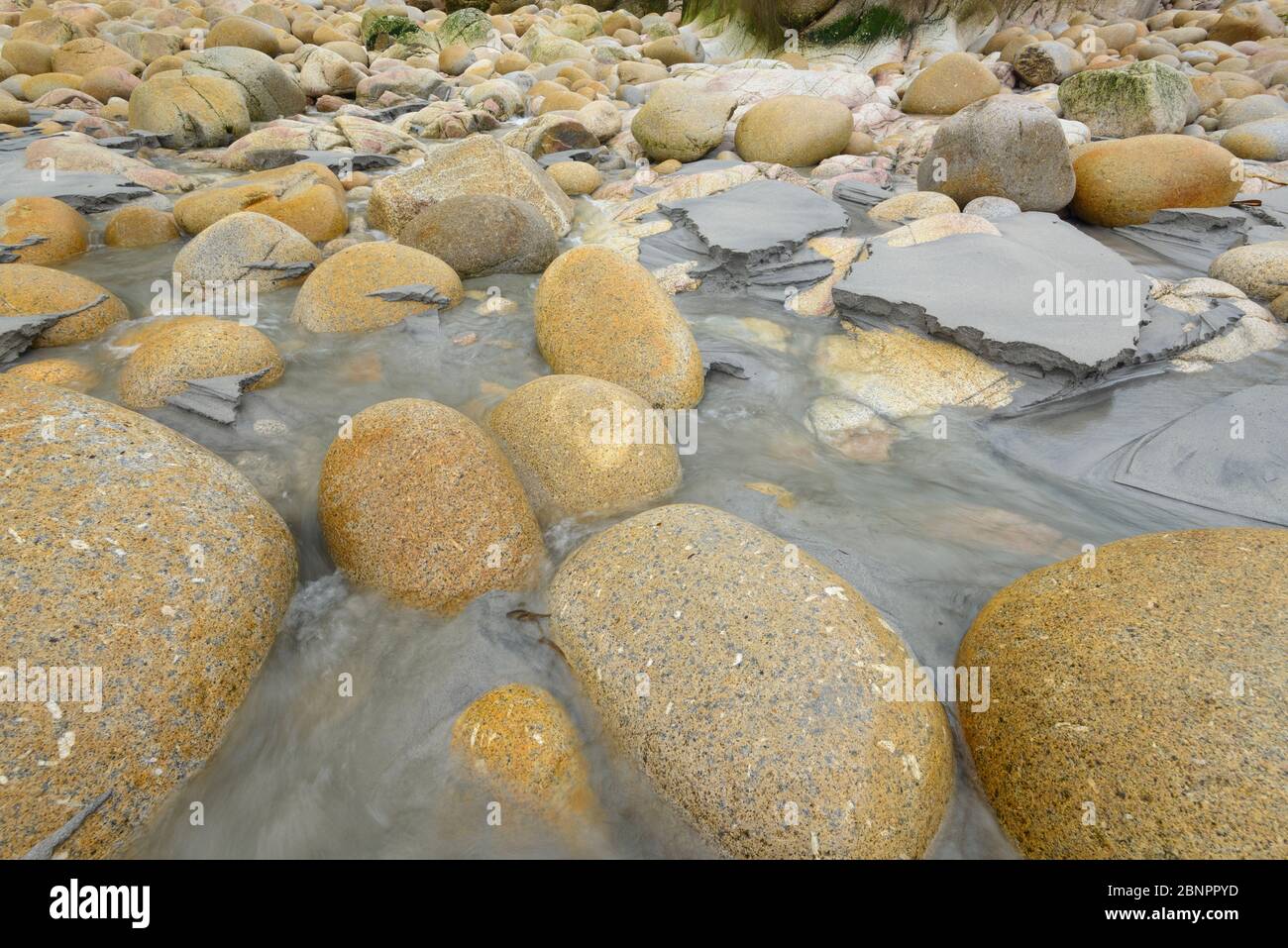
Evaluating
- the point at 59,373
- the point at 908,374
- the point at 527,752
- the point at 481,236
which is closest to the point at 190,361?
the point at 59,373

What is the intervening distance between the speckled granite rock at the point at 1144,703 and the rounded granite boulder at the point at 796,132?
7080 millimetres

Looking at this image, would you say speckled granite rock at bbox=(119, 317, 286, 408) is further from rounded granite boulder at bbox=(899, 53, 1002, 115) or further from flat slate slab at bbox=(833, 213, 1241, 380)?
rounded granite boulder at bbox=(899, 53, 1002, 115)

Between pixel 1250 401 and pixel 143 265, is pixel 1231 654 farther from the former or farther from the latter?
pixel 143 265

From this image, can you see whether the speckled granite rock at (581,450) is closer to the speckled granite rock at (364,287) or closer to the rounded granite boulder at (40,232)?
the speckled granite rock at (364,287)

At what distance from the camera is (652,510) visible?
2523mm

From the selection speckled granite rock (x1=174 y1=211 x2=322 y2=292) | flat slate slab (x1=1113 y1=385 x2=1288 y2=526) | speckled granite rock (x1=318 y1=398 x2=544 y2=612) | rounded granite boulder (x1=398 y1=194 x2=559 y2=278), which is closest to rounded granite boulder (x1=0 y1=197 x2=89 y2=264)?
speckled granite rock (x1=174 y1=211 x2=322 y2=292)

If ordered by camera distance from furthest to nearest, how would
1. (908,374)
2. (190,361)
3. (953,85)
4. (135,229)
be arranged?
(953,85)
(135,229)
(908,374)
(190,361)

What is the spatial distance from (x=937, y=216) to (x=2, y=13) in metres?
22.2

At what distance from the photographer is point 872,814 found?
68.3 inches

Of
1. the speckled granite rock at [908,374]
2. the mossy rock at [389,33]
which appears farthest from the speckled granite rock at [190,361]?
the mossy rock at [389,33]

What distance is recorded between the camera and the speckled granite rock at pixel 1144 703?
5.17 ft

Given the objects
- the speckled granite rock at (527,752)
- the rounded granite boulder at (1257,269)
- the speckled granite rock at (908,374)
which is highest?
the rounded granite boulder at (1257,269)

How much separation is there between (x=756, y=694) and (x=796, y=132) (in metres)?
7.83

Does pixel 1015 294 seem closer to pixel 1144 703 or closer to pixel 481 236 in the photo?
pixel 1144 703
